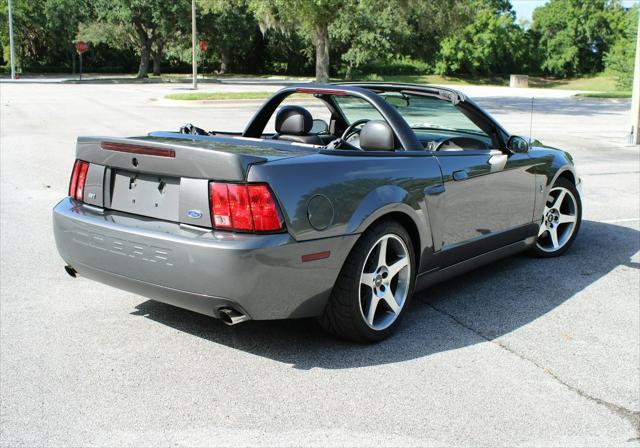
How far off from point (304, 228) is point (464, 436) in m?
1.26

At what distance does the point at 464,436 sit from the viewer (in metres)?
3.29

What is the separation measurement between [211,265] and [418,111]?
8.52 ft

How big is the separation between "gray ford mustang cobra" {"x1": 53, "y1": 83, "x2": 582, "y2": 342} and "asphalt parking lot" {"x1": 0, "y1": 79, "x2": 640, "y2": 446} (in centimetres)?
33

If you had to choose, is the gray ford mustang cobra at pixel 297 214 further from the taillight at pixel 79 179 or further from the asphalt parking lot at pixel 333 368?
the asphalt parking lot at pixel 333 368

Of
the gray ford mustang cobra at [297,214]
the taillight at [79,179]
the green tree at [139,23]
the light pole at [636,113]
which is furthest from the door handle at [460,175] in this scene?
the green tree at [139,23]

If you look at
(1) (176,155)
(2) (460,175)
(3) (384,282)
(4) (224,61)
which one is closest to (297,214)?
(1) (176,155)

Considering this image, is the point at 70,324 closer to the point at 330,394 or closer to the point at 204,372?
the point at 204,372

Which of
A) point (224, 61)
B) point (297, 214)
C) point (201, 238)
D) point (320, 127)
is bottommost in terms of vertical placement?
point (201, 238)

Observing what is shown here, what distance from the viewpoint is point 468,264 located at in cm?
511

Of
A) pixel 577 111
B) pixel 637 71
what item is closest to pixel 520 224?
pixel 637 71

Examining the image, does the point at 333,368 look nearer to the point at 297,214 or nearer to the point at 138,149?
the point at 297,214

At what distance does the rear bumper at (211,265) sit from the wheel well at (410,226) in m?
0.45

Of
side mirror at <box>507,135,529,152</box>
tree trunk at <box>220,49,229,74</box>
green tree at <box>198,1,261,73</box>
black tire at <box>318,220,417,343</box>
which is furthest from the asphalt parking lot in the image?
tree trunk at <box>220,49,229,74</box>

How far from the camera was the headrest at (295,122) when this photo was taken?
196 inches
